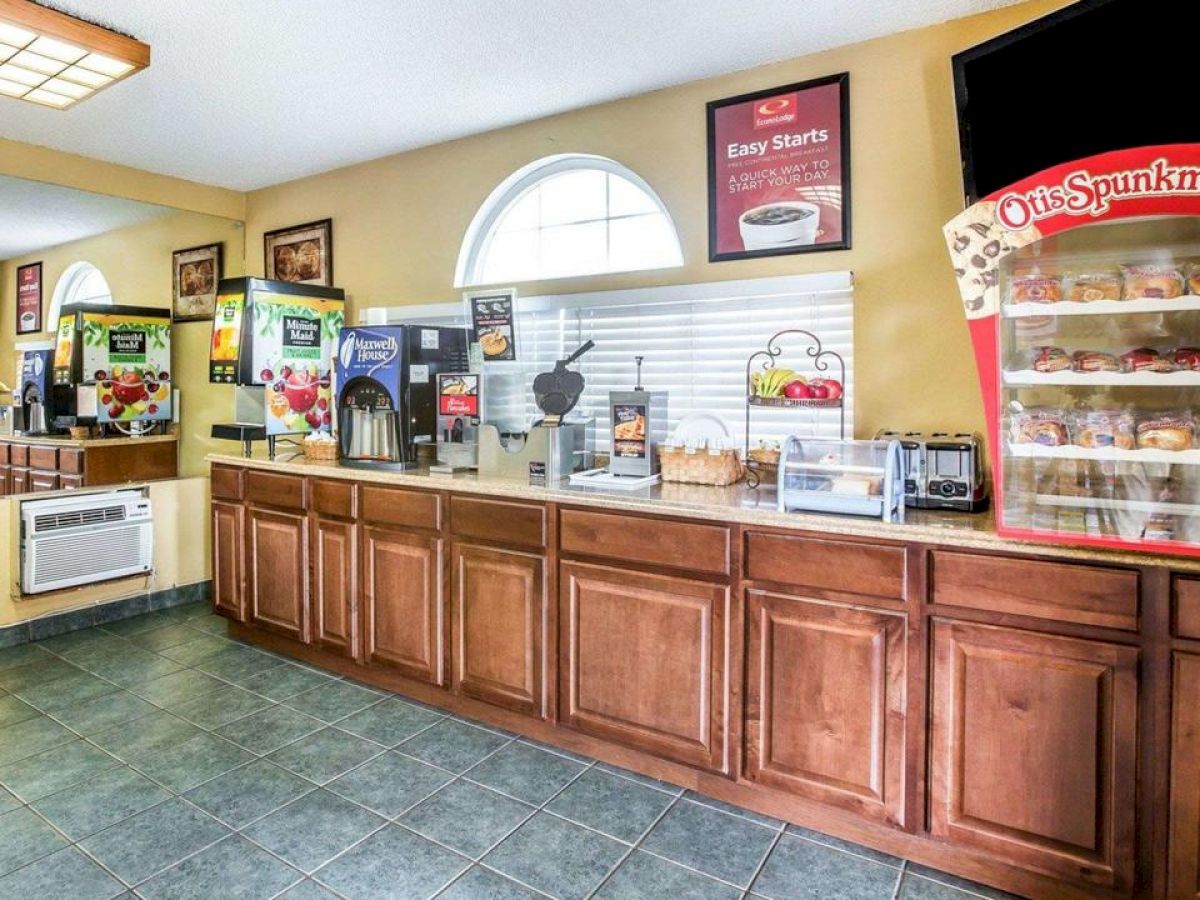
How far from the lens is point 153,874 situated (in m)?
2.03

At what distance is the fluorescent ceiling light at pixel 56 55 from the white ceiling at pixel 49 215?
25.3 inches

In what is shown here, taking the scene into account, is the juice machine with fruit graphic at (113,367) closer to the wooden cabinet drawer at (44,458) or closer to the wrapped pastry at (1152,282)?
the wooden cabinet drawer at (44,458)

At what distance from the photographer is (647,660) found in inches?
99.0

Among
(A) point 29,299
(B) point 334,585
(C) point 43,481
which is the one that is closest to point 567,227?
(B) point 334,585

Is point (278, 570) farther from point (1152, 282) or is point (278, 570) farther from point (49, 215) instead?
point (1152, 282)

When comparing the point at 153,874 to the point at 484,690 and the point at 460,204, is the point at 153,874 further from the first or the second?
the point at 460,204

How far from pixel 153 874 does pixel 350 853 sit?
0.52m

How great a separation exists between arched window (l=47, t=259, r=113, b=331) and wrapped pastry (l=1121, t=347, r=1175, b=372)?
4.31m

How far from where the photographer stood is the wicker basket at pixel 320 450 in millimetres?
3646

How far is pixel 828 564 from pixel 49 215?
413 cm

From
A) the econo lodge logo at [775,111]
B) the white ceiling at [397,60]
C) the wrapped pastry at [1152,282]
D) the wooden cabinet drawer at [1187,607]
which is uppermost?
the white ceiling at [397,60]

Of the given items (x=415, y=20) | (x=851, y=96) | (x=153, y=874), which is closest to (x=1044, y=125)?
(x=851, y=96)

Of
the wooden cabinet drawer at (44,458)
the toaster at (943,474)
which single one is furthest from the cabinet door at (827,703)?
the wooden cabinet drawer at (44,458)

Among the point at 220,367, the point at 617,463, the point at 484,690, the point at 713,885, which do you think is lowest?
the point at 713,885
